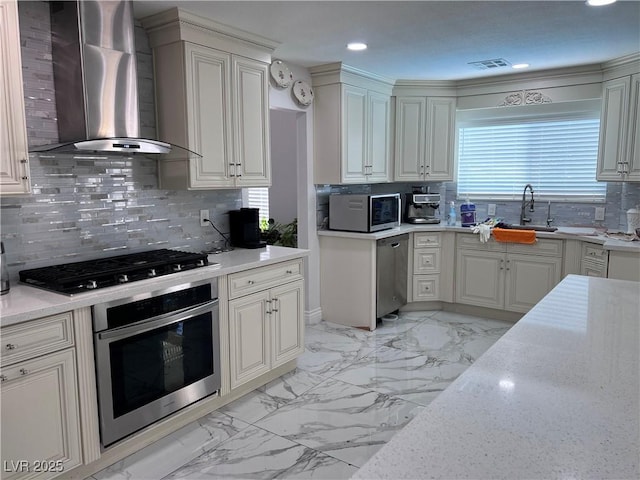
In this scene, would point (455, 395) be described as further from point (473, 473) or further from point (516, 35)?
point (516, 35)

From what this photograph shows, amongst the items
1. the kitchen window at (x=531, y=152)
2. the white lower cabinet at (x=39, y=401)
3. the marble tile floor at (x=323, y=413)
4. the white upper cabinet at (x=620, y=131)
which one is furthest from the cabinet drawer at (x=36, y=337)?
the kitchen window at (x=531, y=152)

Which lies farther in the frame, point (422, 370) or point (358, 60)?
point (358, 60)

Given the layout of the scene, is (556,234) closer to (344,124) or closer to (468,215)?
(468,215)

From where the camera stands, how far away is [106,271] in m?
2.33

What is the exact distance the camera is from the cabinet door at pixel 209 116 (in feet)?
9.41

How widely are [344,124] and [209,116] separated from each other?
5.22ft

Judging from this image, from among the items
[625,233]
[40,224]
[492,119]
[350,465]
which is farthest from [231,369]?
[492,119]

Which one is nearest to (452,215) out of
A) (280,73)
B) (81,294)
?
(280,73)

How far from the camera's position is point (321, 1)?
2.64 m

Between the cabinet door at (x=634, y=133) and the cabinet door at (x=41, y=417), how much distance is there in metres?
4.31

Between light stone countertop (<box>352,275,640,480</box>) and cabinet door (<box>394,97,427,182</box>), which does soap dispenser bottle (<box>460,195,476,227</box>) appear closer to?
cabinet door (<box>394,97,427,182</box>)

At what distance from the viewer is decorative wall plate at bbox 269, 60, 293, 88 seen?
3790 mm

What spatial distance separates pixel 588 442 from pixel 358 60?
142 inches

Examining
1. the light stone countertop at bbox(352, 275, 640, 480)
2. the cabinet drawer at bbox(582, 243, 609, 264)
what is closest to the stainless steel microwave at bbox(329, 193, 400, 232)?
the cabinet drawer at bbox(582, 243, 609, 264)
